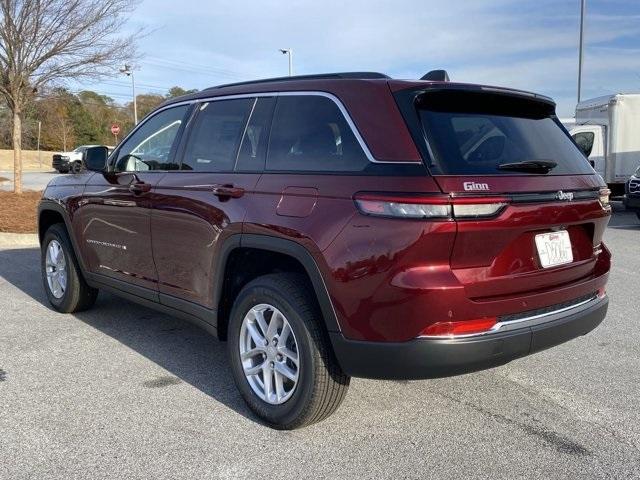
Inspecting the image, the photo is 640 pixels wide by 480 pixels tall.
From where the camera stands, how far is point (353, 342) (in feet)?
9.48

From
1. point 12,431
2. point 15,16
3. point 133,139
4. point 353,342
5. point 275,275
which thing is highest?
point 15,16

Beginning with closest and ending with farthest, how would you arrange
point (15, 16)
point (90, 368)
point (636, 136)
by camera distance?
point (90, 368), point (15, 16), point (636, 136)

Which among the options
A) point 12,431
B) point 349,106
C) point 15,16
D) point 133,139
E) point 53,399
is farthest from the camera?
point 15,16

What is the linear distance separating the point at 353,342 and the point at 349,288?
0.26 meters

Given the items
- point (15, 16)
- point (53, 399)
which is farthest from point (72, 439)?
point (15, 16)

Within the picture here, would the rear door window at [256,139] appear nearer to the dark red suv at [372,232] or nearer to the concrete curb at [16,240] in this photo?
the dark red suv at [372,232]

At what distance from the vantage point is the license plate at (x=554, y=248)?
9.90ft

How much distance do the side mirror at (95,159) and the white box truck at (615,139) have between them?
14144mm

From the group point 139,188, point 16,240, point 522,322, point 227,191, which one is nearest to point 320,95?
point 227,191

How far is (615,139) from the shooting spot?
16.2 meters

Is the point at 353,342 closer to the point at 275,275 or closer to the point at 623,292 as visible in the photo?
the point at 275,275

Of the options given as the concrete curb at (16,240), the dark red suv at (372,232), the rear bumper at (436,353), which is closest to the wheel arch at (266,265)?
the dark red suv at (372,232)

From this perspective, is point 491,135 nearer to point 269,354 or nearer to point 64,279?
point 269,354

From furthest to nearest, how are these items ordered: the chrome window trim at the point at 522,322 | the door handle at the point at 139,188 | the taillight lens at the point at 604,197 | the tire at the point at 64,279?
the tire at the point at 64,279 < the door handle at the point at 139,188 < the taillight lens at the point at 604,197 < the chrome window trim at the point at 522,322
